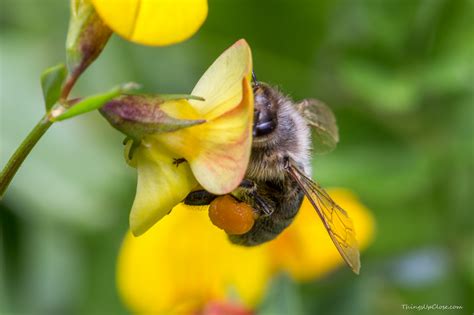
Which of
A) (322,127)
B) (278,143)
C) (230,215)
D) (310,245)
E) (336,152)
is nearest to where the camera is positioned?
(230,215)

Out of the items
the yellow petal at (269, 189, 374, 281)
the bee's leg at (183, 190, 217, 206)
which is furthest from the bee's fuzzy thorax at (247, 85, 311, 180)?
the yellow petal at (269, 189, 374, 281)

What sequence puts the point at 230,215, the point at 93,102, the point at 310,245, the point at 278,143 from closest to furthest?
the point at 93,102, the point at 230,215, the point at 278,143, the point at 310,245

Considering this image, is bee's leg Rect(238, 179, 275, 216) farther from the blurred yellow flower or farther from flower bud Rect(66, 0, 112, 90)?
the blurred yellow flower

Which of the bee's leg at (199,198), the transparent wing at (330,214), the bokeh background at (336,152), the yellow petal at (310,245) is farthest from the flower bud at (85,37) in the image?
the bokeh background at (336,152)

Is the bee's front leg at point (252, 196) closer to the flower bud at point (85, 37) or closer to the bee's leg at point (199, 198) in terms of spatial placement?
the bee's leg at point (199, 198)

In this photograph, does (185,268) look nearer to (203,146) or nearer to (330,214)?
(330,214)

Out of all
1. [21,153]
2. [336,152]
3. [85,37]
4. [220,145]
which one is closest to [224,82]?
[220,145]

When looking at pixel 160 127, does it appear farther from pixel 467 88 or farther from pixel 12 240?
pixel 12 240

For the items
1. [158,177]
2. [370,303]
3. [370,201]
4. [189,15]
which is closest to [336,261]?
[370,303]
